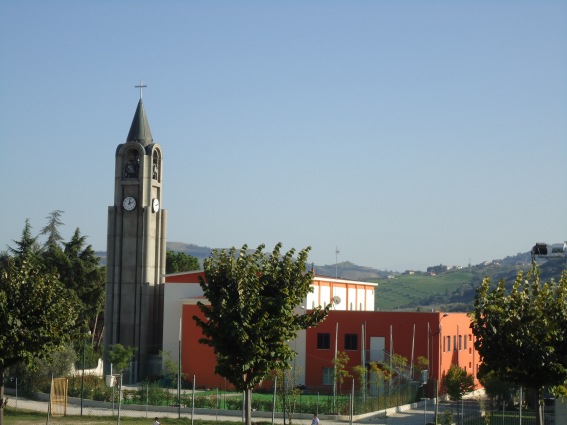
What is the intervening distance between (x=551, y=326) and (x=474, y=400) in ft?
111

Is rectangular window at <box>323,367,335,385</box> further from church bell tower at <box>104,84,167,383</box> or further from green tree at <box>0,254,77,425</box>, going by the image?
green tree at <box>0,254,77,425</box>

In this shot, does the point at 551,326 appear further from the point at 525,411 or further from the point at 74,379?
the point at 74,379

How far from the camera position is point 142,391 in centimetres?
5003

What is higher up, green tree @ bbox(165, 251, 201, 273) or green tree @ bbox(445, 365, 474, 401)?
green tree @ bbox(165, 251, 201, 273)

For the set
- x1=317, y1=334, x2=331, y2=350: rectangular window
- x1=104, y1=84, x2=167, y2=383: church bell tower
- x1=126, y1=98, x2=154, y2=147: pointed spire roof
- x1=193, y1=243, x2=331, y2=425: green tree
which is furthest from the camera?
x1=126, y1=98, x2=154, y2=147: pointed spire roof

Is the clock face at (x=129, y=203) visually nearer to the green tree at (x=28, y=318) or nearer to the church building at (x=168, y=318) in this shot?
the church building at (x=168, y=318)

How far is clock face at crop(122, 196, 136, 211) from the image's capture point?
222 ft

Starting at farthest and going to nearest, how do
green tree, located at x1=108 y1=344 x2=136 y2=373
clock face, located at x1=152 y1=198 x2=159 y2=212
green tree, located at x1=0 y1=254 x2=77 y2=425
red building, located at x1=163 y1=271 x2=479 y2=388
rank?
clock face, located at x1=152 y1=198 x2=159 y2=212 < green tree, located at x1=108 y1=344 x2=136 y2=373 < red building, located at x1=163 y1=271 x2=479 y2=388 < green tree, located at x1=0 y1=254 x2=77 y2=425

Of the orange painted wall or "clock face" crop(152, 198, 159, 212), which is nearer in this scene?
the orange painted wall

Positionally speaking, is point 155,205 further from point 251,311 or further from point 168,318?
point 251,311

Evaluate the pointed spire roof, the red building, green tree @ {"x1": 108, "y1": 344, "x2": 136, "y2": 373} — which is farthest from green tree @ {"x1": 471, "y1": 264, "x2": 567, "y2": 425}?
the pointed spire roof

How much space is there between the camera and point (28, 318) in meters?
31.6

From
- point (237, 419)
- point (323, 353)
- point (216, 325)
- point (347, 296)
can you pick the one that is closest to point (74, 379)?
point (237, 419)

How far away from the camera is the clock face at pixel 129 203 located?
6775 centimetres
